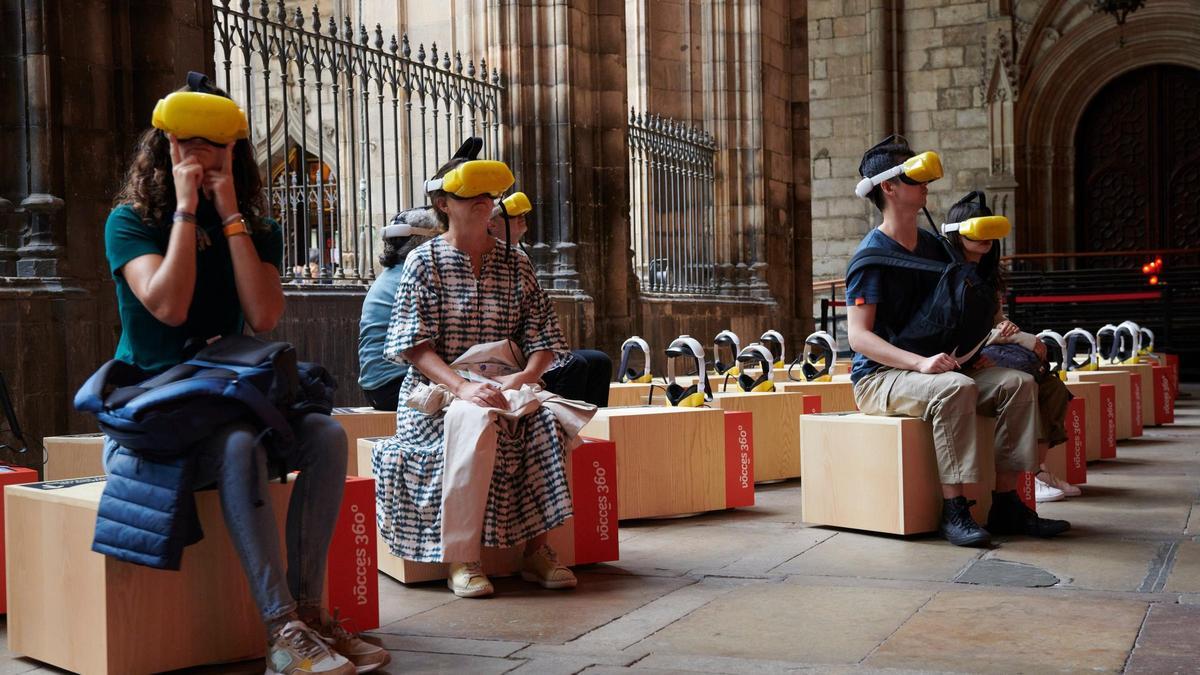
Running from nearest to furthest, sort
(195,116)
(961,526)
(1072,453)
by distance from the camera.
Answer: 1. (195,116)
2. (961,526)
3. (1072,453)

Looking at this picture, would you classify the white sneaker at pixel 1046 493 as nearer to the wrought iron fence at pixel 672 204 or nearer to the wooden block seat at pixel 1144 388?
the wooden block seat at pixel 1144 388

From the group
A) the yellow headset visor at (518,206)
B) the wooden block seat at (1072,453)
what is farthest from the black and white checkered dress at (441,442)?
the wooden block seat at (1072,453)

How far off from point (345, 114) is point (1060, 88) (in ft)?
38.9

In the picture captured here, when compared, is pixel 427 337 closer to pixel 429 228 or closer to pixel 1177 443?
pixel 429 228

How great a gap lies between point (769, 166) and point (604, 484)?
10043 mm

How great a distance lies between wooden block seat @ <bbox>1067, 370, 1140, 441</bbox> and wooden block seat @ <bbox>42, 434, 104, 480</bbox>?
227 inches

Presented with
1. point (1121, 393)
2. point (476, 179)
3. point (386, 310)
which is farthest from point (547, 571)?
point (1121, 393)

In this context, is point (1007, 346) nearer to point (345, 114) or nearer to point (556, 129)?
point (556, 129)

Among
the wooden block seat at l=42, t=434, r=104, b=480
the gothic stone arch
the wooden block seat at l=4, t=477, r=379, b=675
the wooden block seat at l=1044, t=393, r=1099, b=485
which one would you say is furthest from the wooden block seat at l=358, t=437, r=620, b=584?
the gothic stone arch

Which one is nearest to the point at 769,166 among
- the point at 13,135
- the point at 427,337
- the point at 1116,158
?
the point at 1116,158

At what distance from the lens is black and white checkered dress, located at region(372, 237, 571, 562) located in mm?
4238

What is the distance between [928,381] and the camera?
16.4 ft

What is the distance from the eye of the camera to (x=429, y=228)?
554cm

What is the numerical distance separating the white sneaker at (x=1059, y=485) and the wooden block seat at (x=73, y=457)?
4003mm
